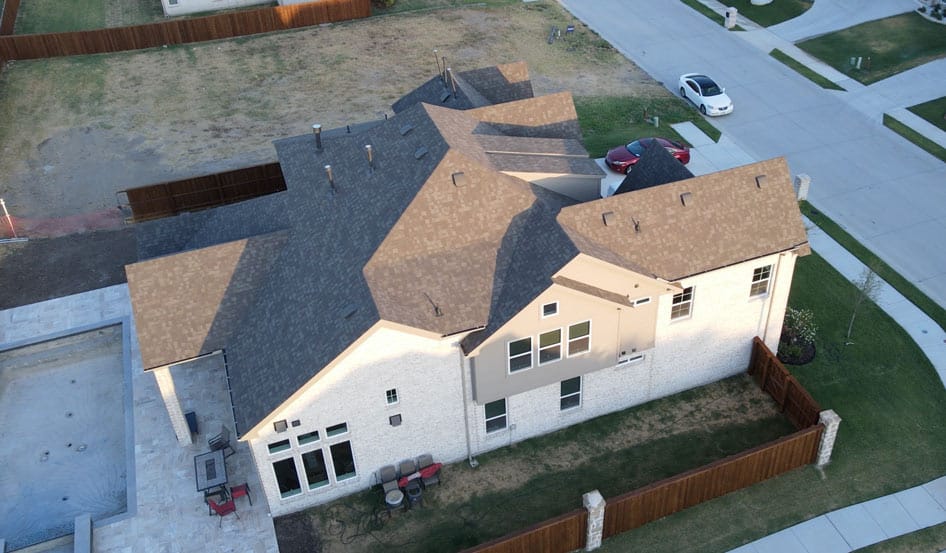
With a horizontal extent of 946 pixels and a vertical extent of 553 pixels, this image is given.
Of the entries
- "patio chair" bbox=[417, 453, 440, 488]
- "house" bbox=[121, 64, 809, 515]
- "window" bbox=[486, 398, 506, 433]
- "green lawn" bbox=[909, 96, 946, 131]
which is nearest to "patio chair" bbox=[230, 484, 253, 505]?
"house" bbox=[121, 64, 809, 515]

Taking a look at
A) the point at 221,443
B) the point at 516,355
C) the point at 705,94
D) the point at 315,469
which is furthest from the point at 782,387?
the point at 705,94

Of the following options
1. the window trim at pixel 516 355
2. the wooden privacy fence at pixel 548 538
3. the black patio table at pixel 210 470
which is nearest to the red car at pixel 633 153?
the window trim at pixel 516 355

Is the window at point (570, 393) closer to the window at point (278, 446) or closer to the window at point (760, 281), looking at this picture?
the window at point (760, 281)

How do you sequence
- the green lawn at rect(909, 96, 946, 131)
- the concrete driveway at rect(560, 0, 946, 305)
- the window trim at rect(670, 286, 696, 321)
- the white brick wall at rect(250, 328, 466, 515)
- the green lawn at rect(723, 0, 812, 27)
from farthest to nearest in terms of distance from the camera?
the green lawn at rect(723, 0, 812, 27) → the green lawn at rect(909, 96, 946, 131) → the concrete driveway at rect(560, 0, 946, 305) → the window trim at rect(670, 286, 696, 321) → the white brick wall at rect(250, 328, 466, 515)

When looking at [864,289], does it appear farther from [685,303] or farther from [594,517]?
[594,517]

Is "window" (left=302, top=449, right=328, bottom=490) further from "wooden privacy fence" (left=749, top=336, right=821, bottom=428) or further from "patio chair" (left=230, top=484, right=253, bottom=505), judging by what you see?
"wooden privacy fence" (left=749, top=336, right=821, bottom=428)

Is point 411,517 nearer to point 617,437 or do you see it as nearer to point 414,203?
point 617,437

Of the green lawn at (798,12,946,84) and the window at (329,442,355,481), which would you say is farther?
the green lawn at (798,12,946,84)
